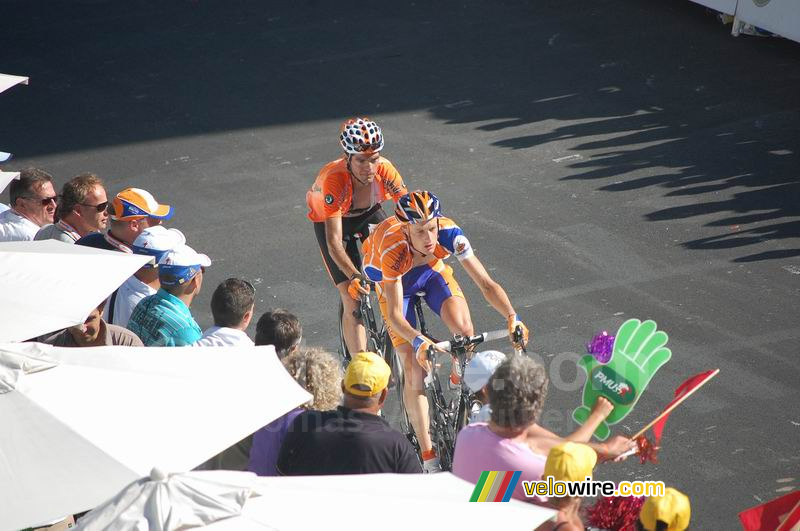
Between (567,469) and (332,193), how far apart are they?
4.15m

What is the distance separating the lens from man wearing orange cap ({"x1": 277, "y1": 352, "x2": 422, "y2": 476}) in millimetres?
4691

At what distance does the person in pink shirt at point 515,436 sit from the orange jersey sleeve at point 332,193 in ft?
11.0

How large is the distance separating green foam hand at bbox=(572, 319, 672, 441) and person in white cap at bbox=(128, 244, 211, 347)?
2.40 meters

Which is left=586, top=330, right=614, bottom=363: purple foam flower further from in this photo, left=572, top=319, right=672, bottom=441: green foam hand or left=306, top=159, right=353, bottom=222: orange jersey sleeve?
left=306, top=159, right=353, bottom=222: orange jersey sleeve

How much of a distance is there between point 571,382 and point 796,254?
9.90 feet

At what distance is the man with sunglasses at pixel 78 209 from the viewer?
6.96m

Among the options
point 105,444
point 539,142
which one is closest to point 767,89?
point 539,142

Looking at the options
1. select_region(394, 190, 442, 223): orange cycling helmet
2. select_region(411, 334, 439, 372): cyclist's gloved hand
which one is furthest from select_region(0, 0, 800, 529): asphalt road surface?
select_region(394, 190, 442, 223): orange cycling helmet

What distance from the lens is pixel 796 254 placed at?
9305 millimetres

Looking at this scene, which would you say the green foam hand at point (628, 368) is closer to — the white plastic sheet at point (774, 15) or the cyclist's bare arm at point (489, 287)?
the cyclist's bare arm at point (489, 287)

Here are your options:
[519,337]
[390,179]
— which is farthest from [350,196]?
[519,337]

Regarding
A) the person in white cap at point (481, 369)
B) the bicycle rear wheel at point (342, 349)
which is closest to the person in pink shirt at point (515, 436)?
the person in white cap at point (481, 369)

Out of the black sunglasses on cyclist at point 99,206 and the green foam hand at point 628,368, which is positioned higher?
the green foam hand at point 628,368

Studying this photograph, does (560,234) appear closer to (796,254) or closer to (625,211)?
(625,211)
